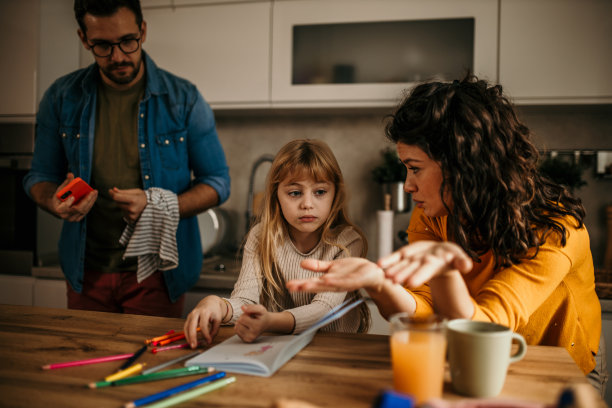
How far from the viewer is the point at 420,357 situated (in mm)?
626

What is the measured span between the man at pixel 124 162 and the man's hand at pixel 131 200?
11cm

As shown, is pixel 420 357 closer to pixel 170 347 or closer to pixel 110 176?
pixel 170 347

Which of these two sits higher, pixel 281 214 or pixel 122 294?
pixel 281 214

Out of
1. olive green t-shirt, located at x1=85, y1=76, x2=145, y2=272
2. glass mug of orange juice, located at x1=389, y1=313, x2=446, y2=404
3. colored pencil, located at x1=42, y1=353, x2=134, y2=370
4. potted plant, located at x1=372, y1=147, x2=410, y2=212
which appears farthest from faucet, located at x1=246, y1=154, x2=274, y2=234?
glass mug of orange juice, located at x1=389, y1=313, x2=446, y2=404

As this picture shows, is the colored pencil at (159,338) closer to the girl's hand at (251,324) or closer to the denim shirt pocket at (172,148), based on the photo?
the girl's hand at (251,324)

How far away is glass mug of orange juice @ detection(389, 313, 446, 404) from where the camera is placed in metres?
0.63

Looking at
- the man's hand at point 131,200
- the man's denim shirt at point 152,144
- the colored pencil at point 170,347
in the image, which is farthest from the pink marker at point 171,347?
the man's denim shirt at point 152,144

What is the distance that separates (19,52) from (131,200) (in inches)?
51.6

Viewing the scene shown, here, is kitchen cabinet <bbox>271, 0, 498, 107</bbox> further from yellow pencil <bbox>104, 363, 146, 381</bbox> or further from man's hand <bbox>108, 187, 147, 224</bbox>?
yellow pencil <bbox>104, 363, 146, 381</bbox>

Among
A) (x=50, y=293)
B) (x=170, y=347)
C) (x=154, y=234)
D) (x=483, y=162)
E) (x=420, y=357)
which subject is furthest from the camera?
(x=50, y=293)

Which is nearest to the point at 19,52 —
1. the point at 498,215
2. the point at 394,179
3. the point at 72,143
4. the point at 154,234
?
the point at 72,143

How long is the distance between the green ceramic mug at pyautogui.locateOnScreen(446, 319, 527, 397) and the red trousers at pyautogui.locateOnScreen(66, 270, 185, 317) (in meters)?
1.14

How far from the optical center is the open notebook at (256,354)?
75 centimetres

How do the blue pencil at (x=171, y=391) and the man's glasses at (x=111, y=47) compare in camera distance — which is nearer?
the blue pencil at (x=171, y=391)
